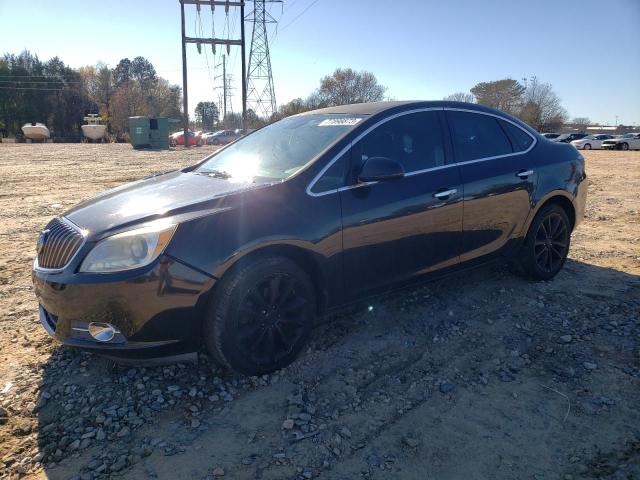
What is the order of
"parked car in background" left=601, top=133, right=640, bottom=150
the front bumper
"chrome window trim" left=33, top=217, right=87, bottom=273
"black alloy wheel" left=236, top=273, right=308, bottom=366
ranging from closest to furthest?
the front bumper → "chrome window trim" left=33, top=217, right=87, bottom=273 → "black alloy wheel" left=236, top=273, right=308, bottom=366 → "parked car in background" left=601, top=133, right=640, bottom=150

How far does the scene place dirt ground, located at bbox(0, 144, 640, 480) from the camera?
7.98 feet

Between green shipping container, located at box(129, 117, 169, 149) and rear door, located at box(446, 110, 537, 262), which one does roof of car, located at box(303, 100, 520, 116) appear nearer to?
rear door, located at box(446, 110, 537, 262)

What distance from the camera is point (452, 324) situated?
3965 mm

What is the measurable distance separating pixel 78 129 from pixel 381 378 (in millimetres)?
74660

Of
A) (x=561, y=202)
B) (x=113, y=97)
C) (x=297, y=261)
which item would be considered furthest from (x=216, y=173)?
(x=113, y=97)

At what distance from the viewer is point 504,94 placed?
67625mm

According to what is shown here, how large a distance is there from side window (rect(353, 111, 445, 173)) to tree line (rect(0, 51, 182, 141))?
197 ft

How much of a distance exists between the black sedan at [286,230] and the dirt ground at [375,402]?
1.16 ft

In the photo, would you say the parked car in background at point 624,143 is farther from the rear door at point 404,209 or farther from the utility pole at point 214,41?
the rear door at point 404,209

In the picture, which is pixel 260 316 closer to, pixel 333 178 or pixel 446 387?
pixel 333 178

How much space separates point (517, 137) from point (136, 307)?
3806mm

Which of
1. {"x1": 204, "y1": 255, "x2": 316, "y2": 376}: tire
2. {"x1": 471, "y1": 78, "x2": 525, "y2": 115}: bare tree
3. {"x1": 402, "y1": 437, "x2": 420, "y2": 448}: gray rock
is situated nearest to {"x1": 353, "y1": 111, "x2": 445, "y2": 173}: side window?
{"x1": 204, "y1": 255, "x2": 316, "y2": 376}: tire

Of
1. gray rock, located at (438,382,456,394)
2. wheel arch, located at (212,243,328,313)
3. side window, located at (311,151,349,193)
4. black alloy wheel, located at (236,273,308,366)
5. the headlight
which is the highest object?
side window, located at (311,151,349,193)

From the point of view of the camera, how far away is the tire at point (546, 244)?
468 centimetres
